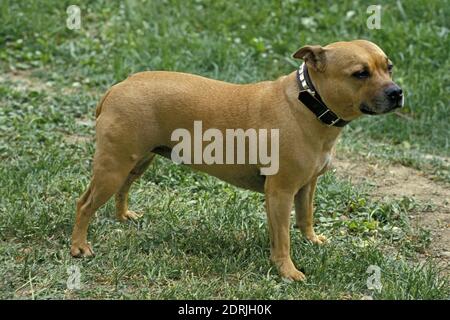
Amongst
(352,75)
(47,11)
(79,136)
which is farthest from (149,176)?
(47,11)

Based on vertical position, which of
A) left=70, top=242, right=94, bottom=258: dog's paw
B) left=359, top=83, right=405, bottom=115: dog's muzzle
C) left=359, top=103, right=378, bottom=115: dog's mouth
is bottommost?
left=70, top=242, right=94, bottom=258: dog's paw

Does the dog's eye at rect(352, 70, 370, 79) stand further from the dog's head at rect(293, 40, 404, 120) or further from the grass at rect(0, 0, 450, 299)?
the grass at rect(0, 0, 450, 299)

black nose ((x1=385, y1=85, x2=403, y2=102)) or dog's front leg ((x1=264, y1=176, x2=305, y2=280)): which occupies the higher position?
black nose ((x1=385, y1=85, x2=403, y2=102))

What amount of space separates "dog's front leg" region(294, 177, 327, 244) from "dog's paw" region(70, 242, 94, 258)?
4.82 ft

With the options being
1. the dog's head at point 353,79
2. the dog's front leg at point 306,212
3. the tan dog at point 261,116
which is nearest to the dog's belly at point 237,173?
the tan dog at point 261,116

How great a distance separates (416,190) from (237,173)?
2.26 metres

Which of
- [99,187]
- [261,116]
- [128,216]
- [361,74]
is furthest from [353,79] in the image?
[128,216]

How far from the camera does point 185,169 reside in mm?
7273

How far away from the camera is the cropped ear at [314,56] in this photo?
17.5ft

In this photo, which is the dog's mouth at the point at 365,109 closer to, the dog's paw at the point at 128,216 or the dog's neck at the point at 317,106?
the dog's neck at the point at 317,106

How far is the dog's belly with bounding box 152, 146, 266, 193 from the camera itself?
5660 millimetres

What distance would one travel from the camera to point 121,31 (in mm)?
10656

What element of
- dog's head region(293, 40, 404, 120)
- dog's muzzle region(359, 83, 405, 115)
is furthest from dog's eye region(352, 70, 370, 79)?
dog's muzzle region(359, 83, 405, 115)

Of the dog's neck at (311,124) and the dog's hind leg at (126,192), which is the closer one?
the dog's neck at (311,124)
